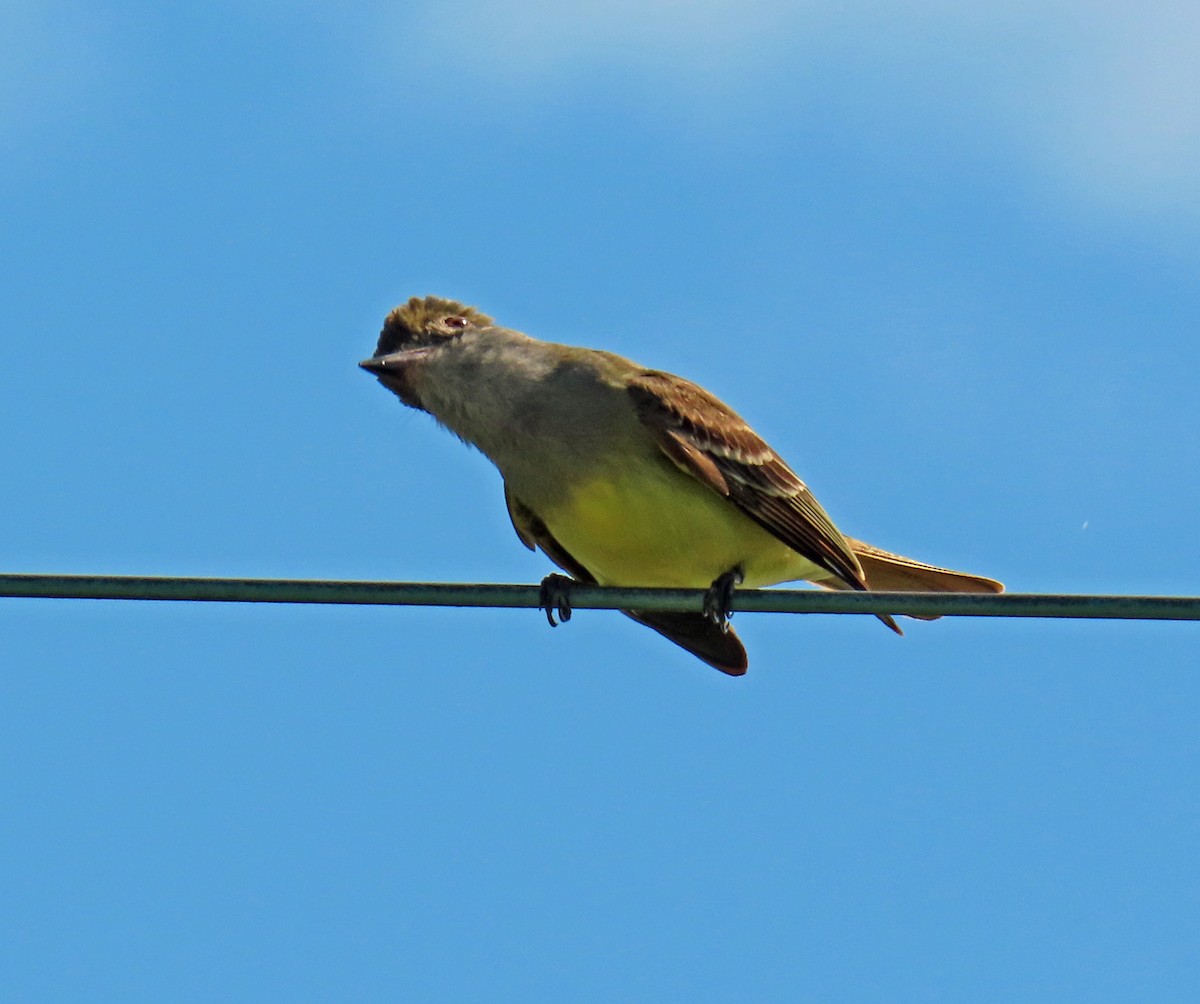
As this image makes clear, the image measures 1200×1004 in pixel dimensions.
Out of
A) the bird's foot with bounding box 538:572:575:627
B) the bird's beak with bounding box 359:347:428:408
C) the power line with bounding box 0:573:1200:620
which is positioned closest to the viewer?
the power line with bounding box 0:573:1200:620

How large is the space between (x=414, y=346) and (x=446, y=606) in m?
4.21

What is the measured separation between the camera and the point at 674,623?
33.0 feet

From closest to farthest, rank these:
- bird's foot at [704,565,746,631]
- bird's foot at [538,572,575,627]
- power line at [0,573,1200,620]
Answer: power line at [0,573,1200,620] → bird's foot at [704,565,746,631] → bird's foot at [538,572,575,627]

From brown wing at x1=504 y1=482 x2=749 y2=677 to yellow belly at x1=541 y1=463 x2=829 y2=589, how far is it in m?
0.36

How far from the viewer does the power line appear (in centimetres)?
537

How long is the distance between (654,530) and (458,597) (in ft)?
10.5

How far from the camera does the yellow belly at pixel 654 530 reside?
888cm

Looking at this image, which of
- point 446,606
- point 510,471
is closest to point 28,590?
point 446,606

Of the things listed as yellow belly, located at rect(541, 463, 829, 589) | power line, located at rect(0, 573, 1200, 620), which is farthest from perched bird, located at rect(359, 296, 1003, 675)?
power line, located at rect(0, 573, 1200, 620)

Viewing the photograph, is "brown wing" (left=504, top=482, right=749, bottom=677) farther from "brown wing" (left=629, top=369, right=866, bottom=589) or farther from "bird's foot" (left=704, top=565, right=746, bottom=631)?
"brown wing" (left=629, top=369, right=866, bottom=589)

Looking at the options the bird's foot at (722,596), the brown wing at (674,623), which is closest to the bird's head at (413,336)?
the brown wing at (674,623)

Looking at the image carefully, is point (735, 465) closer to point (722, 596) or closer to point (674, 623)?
point (674, 623)

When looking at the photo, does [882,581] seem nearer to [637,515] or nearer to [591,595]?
[637,515]

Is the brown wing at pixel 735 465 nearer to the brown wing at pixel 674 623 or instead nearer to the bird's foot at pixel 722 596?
the bird's foot at pixel 722 596
